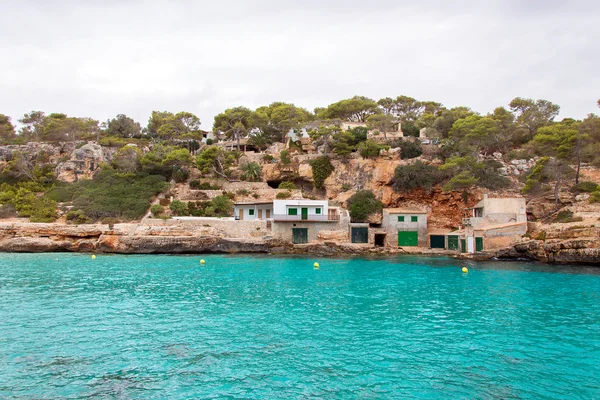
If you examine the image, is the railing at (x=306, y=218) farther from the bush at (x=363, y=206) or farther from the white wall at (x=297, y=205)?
the bush at (x=363, y=206)

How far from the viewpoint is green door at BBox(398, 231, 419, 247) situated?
3953 centimetres

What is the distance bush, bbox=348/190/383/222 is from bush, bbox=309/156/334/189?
5.63 metres

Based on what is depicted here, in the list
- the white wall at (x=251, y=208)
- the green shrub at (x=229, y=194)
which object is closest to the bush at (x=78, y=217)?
the green shrub at (x=229, y=194)

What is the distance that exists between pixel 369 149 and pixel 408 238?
1218 centimetres

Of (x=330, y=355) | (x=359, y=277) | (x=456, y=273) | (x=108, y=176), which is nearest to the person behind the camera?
(x=330, y=355)

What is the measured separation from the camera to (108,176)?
160 feet

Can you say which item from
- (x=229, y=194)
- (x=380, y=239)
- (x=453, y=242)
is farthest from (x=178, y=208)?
(x=453, y=242)

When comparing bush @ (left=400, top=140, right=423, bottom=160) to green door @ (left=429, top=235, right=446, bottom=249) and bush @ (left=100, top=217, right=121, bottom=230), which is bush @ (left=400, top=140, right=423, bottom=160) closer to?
green door @ (left=429, top=235, right=446, bottom=249)

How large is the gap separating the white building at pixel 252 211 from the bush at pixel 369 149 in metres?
13.0

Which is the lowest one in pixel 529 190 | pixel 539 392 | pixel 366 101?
pixel 539 392

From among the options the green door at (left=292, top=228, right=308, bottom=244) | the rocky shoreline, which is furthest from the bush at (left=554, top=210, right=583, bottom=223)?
the green door at (left=292, top=228, right=308, bottom=244)

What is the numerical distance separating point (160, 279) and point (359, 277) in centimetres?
1142

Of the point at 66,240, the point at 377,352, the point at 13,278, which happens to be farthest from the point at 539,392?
the point at 66,240

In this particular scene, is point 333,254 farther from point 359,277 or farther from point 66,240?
point 66,240
